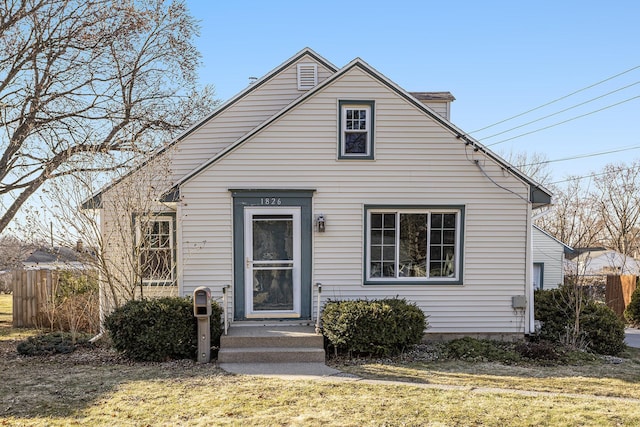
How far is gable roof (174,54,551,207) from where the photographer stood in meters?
8.64

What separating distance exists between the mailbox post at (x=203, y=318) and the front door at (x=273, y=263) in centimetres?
144

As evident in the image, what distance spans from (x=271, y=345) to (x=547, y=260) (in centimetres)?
1566

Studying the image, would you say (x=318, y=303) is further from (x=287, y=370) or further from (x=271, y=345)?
(x=287, y=370)

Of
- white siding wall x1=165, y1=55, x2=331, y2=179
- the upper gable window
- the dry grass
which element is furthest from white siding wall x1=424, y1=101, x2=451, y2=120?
the dry grass

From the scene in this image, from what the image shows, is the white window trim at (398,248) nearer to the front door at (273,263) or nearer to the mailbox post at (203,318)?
the front door at (273,263)

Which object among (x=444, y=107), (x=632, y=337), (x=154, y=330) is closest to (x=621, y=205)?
(x=632, y=337)

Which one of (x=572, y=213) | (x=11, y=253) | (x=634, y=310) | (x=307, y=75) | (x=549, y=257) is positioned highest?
(x=307, y=75)

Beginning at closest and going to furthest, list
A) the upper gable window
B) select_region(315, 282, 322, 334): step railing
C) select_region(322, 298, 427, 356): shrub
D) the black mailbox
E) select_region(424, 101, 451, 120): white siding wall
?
the black mailbox < select_region(322, 298, 427, 356): shrub < select_region(315, 282, 322, 334): step railing < the upper gable window < select_region(424, 101, 451, 120): white siding wall

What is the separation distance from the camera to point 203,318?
23.8ft

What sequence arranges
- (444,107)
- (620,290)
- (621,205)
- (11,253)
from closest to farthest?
(444,107) → (11,253) → (620,290) → (621,205)

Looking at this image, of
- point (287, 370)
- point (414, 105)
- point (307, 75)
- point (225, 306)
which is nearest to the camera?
point (287, 370)

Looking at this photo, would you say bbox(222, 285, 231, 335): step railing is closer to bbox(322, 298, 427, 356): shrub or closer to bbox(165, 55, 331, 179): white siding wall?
bbox(322, 298, 427, 356): shrub

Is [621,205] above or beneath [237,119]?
beneath

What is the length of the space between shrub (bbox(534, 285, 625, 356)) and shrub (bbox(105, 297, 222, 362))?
7154 millimetres
